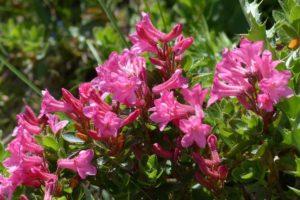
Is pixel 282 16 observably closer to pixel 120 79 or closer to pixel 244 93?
pixel 244 93

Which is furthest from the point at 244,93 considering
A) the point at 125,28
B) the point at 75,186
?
the point at 125,28

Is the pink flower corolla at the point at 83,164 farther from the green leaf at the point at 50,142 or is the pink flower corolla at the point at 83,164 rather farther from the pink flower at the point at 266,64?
the pink flower at the point at 266,64

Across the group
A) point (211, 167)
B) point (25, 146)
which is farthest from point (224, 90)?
point (25, 146)

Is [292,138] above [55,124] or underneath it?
underneath

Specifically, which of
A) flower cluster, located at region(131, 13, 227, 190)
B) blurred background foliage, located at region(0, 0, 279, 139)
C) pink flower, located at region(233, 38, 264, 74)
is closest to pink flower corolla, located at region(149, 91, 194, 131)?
flower cluster, located at region(131, 13, 227, 190)

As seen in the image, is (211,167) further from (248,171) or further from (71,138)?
(71,138)

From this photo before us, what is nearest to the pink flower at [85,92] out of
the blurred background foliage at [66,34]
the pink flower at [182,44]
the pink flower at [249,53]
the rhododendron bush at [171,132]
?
the rhododendron bush at [171,132]
